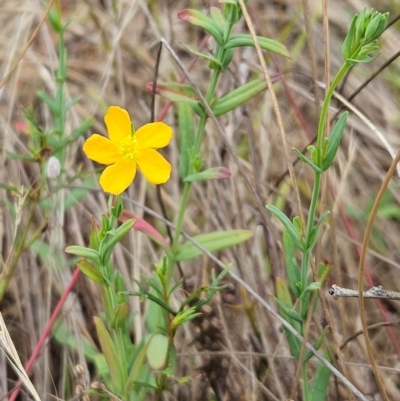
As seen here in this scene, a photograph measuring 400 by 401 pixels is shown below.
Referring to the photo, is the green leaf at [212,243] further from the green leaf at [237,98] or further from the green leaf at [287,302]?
the green leaf at [237,98]

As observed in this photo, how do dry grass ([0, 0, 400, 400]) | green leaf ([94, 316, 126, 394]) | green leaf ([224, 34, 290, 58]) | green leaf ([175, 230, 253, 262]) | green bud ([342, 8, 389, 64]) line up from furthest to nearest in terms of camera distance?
dry grass ([0, 0, 400, 400])
green leaf ([175, 230, 253, 262])
green leaf ([224, 34, 290, 58])
green leaf ([94, 316, 126, 394])
green bud ([342, 8, 389, 64])

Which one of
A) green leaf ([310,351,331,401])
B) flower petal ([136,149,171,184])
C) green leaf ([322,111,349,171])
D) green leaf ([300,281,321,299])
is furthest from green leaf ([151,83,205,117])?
green leaf ([310,351,331,401])

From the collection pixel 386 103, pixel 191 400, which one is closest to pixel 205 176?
pixel 191 400

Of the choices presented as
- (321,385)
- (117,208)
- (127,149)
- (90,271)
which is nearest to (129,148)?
(127,149)

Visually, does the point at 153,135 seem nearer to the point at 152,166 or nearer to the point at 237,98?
the point at 152,166

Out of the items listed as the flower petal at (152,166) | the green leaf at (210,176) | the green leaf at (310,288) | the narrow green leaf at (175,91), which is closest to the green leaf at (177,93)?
the narrow green leaf at (175,91)

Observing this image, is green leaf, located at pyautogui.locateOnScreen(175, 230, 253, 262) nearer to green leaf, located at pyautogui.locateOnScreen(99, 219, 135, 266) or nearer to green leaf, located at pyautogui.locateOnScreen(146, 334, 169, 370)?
green leaf, located at pyautogui.locateOnScreen(146, 334, 169, 370)
